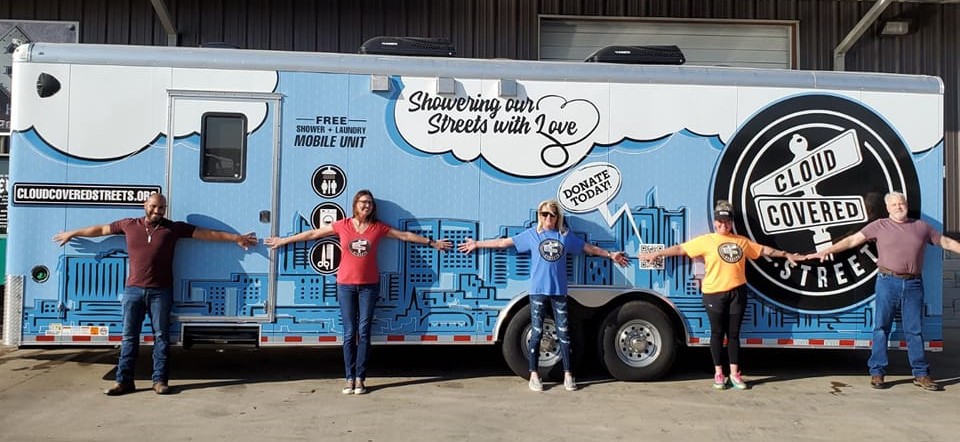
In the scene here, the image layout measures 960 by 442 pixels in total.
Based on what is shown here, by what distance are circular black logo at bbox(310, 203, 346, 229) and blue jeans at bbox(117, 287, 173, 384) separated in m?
1.26

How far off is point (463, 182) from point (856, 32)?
7.16 meters

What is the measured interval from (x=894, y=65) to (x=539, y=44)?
5.30 metres

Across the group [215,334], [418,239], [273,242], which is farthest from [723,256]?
[215,334]

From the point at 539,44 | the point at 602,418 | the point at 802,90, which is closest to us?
the point at 602,418

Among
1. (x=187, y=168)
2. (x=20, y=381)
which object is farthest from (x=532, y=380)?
(x=20, y=381)

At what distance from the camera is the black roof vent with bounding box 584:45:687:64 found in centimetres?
678

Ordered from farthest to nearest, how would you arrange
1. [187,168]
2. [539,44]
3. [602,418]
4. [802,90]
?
[539,44], [802,90], [187,168], [602,418]

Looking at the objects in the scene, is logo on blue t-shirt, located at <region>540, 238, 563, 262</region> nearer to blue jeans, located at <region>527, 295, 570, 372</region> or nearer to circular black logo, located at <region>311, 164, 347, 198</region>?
blue jeans, located at <region>527, 295, 570, 372</region>

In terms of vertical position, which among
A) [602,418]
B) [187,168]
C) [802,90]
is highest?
[802,90]

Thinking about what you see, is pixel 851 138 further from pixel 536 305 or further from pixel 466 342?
pixel 466 342

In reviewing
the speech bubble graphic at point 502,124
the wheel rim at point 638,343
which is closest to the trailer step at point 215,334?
the speech bubble graphic at point 502,124

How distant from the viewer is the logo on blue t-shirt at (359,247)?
600cm

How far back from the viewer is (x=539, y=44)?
35.6ft

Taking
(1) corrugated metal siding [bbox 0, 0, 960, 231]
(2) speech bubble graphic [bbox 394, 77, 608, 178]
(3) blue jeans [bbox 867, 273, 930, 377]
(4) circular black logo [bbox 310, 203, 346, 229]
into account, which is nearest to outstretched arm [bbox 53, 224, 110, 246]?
(4) circular black logo [bbox 310, 203, 346, 229]
